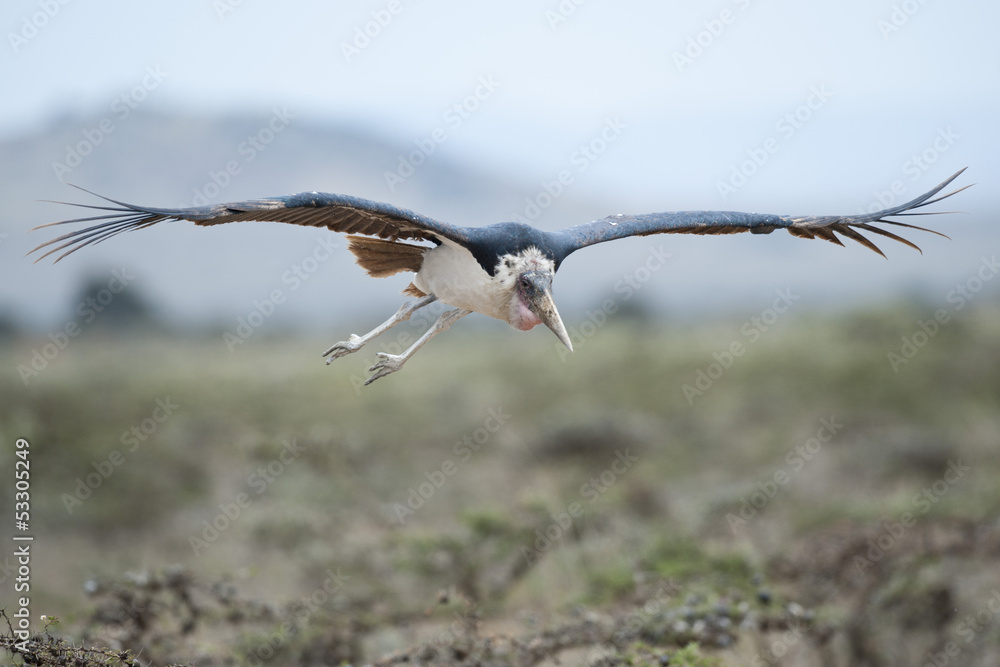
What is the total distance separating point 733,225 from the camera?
699 centimetres

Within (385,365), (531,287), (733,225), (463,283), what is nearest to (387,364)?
(385,365)

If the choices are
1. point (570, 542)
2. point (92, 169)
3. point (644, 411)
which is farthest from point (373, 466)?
point (92, 169)

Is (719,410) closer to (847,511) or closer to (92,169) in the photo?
(847,511)

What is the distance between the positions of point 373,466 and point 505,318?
10.3 metres

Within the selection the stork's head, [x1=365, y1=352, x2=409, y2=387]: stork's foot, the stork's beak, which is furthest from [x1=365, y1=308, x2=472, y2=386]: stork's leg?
the stork's beak

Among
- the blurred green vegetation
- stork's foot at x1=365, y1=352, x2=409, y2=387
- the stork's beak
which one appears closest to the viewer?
the stork's beak

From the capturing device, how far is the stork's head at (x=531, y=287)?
5.95m

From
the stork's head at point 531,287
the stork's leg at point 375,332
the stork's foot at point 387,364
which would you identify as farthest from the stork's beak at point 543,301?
the stork's foot at point 387,364

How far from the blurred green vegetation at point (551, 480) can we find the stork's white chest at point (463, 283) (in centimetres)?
211

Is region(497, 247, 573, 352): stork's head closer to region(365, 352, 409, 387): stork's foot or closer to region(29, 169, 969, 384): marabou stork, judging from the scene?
region(29, 169, 969, 384): marabou stork

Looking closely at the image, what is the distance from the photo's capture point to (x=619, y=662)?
6.23m

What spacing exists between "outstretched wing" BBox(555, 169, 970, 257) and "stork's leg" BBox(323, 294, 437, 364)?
1.10m

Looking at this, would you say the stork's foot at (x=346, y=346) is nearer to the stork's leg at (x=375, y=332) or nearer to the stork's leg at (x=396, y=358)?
the stork's leg at (x=375, y=332)

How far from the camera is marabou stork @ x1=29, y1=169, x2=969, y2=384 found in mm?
5074
